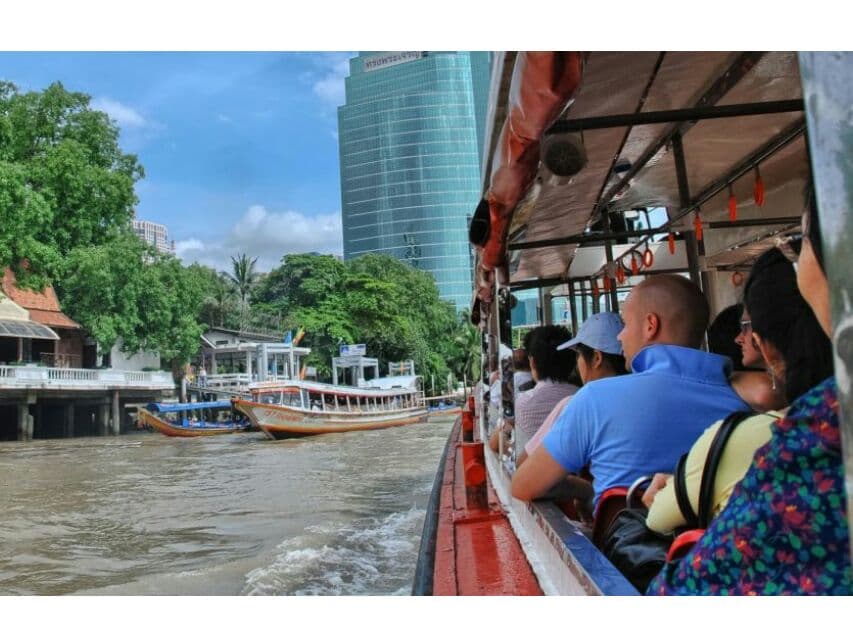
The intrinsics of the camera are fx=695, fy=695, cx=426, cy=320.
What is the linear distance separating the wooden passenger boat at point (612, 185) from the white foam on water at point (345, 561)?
87cm

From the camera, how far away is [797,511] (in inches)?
32.2

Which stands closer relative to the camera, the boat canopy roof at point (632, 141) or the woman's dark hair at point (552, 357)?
the boat canopy roof at point (632, 141)

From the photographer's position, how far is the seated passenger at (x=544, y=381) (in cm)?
252

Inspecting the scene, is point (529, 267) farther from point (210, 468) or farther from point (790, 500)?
point (210, 468)

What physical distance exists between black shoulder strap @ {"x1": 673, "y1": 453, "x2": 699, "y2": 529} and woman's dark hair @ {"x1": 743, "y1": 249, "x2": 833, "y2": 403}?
0.20 metres

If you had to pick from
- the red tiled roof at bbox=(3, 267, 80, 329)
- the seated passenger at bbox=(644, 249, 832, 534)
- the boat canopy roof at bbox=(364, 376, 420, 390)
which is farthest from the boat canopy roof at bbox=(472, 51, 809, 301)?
the boat canopy roof at bbox=(364, 376, 420, 390)

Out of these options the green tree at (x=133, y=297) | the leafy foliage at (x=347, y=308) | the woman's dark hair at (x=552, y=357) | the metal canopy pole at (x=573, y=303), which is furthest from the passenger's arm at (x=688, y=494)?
the leafy foliage at (x=347, y=308)

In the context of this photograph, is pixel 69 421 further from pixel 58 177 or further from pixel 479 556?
pixel 479 556

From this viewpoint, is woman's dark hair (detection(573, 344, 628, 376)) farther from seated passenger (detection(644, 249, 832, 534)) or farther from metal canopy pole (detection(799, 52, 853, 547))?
metal canopy pole (detection(799, 52, 853, 547))

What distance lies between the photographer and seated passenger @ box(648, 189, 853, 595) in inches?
30.3

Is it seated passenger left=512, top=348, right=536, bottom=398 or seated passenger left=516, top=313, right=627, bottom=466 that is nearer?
seated passenger left=516, top=313, right=627, bottom=466

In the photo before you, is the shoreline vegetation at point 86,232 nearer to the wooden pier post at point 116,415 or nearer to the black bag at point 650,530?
the wooden pier post at point 116,415

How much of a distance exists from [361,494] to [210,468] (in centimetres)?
554

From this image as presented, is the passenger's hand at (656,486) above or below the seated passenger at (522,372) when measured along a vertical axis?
below
